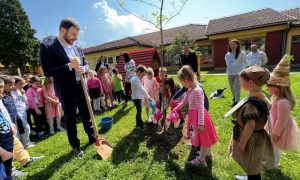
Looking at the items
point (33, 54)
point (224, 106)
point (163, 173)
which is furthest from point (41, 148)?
point (33, 54)

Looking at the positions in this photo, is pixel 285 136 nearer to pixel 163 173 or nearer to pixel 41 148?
pixel 163 173

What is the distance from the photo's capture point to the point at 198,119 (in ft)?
11.1

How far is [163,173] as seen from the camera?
11.5 ft

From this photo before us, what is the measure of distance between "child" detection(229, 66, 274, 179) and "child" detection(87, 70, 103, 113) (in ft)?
20.1

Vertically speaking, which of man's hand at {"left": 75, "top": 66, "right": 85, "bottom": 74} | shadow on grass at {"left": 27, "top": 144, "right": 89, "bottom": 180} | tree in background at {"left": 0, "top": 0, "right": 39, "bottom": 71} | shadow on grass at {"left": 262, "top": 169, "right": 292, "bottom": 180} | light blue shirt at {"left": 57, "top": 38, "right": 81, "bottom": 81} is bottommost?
shadow on grass at {"left": 27, "top": 144, "right": 89, "bottom": 180}

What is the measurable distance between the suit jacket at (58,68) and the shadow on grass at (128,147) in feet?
4.66

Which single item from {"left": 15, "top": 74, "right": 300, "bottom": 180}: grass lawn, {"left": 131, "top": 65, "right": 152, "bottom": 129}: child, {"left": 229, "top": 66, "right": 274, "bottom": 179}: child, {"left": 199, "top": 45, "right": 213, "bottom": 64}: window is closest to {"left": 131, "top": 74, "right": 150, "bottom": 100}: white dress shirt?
{"left": 131, "top": 65, "right": 152, "bottom": 129}: child

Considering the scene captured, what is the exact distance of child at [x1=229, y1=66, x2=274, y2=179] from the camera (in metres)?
2.51

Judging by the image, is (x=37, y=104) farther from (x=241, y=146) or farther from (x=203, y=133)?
(x=241, y=146)

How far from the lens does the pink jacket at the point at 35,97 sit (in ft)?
20.0

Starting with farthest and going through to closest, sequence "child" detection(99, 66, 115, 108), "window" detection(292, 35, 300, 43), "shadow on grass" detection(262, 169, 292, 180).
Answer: "window" detection(292, 35, 300, 43)
"child" detection(99, 66, 115, 108)
"shadow on grass" detection(262, 169, 292, 180)

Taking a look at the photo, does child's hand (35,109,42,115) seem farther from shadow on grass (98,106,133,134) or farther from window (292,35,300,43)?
window (292,35,300,43)

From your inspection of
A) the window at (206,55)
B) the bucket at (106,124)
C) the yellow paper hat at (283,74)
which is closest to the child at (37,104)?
the bucket at (106,124)

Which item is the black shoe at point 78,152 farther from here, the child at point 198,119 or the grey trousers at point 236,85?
the grey trousers at point 236,85
